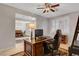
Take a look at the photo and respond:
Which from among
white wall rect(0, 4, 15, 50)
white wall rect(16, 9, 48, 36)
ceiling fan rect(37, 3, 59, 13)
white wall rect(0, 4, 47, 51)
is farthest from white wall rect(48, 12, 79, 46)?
white wall rect(0, 4, 15, 50)

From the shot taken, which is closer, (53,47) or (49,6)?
(49,6)

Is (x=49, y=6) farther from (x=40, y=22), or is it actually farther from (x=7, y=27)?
(x=7, y=27)

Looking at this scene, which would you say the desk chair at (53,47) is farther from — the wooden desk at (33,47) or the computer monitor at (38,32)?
the computer monitor at (38,32)

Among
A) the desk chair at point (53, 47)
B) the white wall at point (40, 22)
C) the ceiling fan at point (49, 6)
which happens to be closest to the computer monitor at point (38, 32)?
the white wall at point (40, 22)

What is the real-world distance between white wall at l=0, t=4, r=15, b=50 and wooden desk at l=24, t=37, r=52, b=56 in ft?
0.83

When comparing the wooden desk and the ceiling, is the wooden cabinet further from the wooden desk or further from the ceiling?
the ceiling

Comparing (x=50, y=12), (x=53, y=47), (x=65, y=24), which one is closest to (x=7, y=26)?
(x=50, y=12)

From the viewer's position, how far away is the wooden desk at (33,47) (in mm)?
1542

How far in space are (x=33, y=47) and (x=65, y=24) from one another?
719 mm

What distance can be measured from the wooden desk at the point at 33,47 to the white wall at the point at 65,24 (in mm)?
217

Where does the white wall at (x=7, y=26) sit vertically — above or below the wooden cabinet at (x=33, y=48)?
above

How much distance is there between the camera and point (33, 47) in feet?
5.23

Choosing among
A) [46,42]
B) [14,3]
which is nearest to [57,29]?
[46,42]

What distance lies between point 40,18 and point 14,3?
1.72 ft
